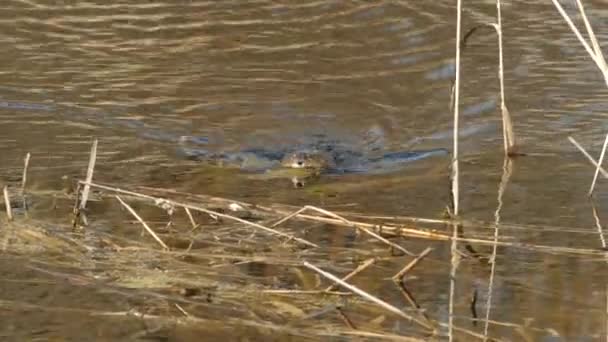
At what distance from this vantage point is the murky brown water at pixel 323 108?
464 centimetres

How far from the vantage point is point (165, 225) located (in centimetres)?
506

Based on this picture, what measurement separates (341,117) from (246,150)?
713mm

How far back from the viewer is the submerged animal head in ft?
19.8

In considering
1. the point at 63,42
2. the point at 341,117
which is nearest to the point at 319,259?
the point at 341,117

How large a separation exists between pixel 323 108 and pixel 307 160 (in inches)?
43.0

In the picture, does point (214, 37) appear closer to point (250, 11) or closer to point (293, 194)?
point (250, 11)

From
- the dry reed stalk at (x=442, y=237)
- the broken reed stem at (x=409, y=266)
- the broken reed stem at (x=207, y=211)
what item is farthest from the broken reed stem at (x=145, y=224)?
the broken reed stem at (x=409, y=266)

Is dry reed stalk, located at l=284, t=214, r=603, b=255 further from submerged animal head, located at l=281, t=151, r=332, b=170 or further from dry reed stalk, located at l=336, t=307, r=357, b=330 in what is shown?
submerged animal head, located at l=281, t=151, r=332, b=170

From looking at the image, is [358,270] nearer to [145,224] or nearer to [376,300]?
[376,300]

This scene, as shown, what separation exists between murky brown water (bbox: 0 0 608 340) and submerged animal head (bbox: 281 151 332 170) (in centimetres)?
13

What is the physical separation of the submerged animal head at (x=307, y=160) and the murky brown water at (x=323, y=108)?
0.13 m

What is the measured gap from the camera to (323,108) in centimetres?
714

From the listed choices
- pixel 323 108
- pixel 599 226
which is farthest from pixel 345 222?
pixel 323 108

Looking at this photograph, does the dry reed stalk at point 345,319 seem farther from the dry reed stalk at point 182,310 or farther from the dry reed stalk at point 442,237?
the dry reed stalk at point 442,237
